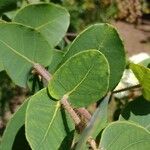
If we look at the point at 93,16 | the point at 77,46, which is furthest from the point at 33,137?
the point at 93,16

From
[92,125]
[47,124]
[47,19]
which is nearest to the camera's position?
[92,125]

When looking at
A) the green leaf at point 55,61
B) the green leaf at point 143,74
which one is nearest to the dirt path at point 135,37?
the green leaf at point 55,61

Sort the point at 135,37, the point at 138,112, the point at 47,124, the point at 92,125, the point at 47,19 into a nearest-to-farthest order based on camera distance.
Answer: the point at 92,125, the point at 47,124, the point at 138,112, the point at 47,19, the point at 135,37

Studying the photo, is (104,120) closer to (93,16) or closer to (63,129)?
(63,129)

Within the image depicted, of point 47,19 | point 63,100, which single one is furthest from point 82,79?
point 47,19

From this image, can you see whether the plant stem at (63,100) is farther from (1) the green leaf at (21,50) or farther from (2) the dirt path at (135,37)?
(2) the dirt path at (135,37)

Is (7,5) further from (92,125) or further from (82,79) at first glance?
(92,125)
